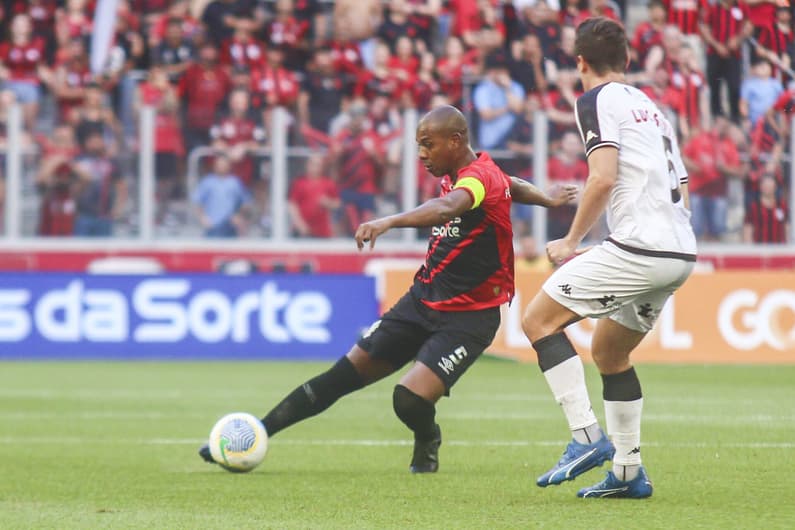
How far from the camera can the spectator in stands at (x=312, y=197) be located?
58.5 ft

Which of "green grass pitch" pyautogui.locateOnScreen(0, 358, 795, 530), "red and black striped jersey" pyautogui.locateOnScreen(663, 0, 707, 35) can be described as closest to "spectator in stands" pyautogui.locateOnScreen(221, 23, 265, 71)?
"red and black striped jersey" pyautogui.locateOnScreen(663, 0, 707, 35)

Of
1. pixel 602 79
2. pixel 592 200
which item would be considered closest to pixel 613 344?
pixel 592 200

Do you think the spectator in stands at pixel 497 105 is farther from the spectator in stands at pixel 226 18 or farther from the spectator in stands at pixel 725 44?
the spectator in stands at pixel 226 18

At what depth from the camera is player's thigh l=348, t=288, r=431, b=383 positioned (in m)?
7.68

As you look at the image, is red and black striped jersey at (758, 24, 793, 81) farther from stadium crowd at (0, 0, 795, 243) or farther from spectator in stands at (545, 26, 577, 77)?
stadium crowd at (0, 0, 795, 243)

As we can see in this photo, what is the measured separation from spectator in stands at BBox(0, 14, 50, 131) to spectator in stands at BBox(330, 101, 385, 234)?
355 cm

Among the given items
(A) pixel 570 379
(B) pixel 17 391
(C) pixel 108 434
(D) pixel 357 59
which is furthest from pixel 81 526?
(D) pixel 357 59

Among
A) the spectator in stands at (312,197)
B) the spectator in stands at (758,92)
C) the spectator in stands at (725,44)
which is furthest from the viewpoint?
the spectator in stands at (312,197)

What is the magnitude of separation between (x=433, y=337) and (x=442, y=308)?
151 mm

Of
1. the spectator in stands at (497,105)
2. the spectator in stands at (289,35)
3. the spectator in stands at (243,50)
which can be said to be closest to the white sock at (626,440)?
the spectator in stands at (497,105)

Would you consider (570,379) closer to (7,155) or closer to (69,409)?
→ (69,409)

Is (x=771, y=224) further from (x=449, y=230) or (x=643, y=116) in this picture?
(x=643, y=116)

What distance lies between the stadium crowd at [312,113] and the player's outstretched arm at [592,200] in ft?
34.9

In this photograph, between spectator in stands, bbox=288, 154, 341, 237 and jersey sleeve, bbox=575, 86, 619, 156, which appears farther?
spectator in stands, bbox=288, 154, 341, 237
